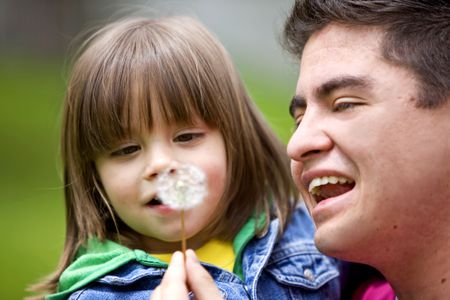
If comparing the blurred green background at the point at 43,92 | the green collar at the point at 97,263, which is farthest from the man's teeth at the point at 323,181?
the blurred green background at the point at 43,92

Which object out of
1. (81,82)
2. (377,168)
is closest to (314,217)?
(377,168)

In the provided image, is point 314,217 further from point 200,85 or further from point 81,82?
point 81,82

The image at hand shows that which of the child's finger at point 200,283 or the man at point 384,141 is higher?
the man at point 384,141

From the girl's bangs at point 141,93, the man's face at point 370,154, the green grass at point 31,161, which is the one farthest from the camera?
the green grass at point 31,161

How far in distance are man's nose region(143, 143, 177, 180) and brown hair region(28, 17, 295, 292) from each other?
9 centimetres

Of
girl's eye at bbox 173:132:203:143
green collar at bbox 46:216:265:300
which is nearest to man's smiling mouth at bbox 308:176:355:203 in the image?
girl's eye at bbox 173:132:203:143

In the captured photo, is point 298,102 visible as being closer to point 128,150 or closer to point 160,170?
point 160,170

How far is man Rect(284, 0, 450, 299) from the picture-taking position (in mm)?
2545

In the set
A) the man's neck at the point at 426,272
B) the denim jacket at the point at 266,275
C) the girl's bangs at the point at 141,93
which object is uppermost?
the girl's bangs at the point at 141,93

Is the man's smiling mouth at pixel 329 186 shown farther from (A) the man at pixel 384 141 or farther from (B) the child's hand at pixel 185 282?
(B) the child's hand at pixel 185 282

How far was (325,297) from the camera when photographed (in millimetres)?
3115

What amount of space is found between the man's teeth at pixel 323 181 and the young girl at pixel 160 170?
38cm

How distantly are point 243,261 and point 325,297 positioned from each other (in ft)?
1.08

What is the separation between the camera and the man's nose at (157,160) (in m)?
2.79
